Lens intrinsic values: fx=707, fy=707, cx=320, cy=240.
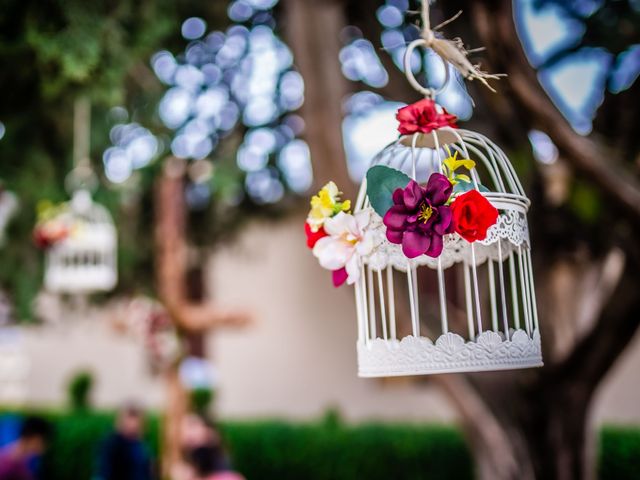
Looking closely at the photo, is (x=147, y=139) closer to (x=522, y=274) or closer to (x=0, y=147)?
(x=0, y=147)

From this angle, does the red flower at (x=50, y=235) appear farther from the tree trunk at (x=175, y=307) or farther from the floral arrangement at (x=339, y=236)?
the floral arrangement at (x=339, y=236)

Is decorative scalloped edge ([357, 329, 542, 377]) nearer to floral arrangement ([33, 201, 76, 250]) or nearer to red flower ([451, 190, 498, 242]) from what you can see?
red flower ([451, 190, 498, 242])

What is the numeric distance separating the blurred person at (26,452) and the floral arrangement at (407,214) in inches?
134

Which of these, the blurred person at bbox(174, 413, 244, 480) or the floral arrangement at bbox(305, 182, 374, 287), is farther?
the blurred person at bbox(174, 413, 244, 480)

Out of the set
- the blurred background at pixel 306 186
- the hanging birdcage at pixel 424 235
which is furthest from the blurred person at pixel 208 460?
the hanging birdcage at pixel 424 235

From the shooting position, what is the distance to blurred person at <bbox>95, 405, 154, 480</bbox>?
560 centimetres

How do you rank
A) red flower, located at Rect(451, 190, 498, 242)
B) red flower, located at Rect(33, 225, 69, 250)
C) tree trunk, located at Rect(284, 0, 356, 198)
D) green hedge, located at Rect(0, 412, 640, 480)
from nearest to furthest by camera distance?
red flower, located at Rect(451, 190, 498, 242), tree trunk, located at Rect(284, 0, 356, 198), red flower, located at Rect(33, 225, 69, 250), green hedge, located at Rect(0, 412, 640, 480)

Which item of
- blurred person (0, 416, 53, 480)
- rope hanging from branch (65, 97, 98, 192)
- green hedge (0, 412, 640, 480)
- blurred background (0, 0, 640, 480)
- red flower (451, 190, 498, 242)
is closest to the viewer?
red flower (451, 190, 498, 242)

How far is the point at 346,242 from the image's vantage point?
170cm

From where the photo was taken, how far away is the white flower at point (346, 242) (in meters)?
1.68

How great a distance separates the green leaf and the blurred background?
Result: 61 cm

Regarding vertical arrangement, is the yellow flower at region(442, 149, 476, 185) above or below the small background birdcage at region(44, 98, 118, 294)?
below

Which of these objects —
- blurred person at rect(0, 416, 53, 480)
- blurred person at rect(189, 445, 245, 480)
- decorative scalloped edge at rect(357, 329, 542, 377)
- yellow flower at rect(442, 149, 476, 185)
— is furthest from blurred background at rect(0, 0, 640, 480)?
blurred person at rect(189, 445, 245, 480)

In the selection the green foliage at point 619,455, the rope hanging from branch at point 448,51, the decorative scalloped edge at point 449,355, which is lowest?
the green foliage at point 619,455
